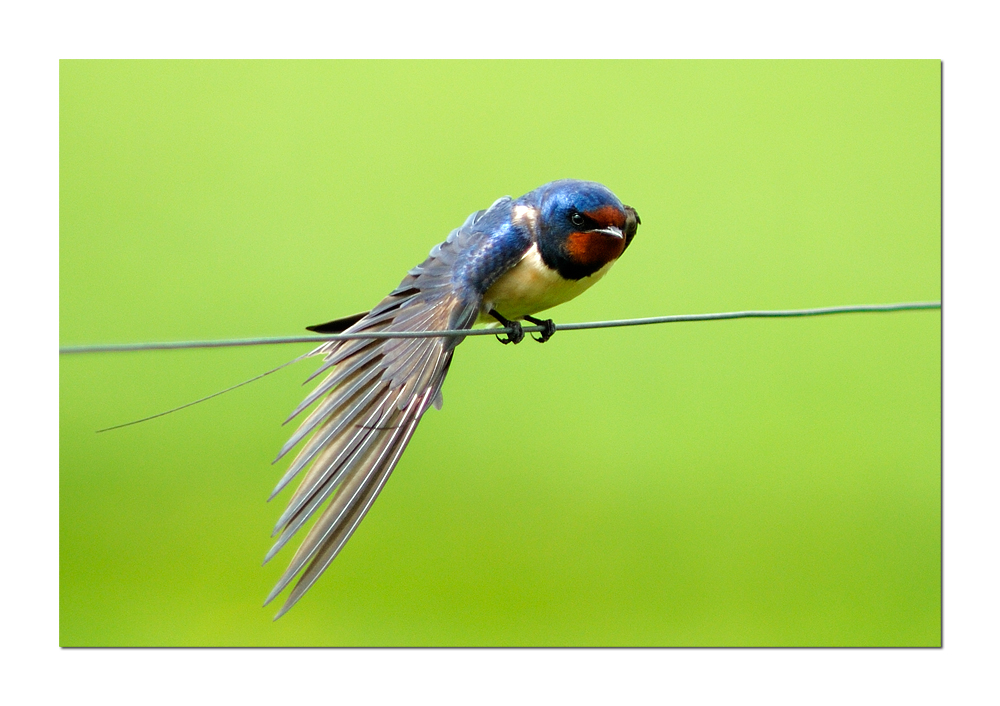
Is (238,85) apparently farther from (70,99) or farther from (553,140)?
(553,140)

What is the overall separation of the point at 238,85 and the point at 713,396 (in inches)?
64.2

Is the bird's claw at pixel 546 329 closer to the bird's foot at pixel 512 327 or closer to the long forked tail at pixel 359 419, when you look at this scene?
the bird's foot at pixel 512 327

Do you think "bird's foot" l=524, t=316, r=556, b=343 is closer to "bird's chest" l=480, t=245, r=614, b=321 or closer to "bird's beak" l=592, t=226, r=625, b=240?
"bird's chest" l=480, t=245, r=614, b=321

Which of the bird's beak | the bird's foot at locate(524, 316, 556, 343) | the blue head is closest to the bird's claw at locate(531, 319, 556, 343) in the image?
the bird's foot at locate(524, 316, 556, 343)

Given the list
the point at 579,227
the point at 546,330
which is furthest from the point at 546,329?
the point at 579,227

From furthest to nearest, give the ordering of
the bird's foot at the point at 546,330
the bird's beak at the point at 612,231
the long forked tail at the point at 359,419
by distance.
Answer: the bird's foot at the point at 546,330 → the bird's beak at the point at 612,231 → the long forked tail at the point at 359,419

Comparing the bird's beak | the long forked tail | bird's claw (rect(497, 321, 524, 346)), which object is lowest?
the long forked tail

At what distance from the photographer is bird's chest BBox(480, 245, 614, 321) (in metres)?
2.14

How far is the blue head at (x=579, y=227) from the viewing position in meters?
2.08

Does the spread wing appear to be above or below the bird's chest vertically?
below

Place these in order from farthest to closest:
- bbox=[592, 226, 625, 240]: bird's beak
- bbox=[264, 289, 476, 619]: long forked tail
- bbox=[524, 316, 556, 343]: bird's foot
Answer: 1. bbox=[524, 316, 556, 343]: bird's foot
2. bbox=[592, 226, 625, 240]: bird's beak
3. bbox=[264, 289, 476, 619]: long forked tail

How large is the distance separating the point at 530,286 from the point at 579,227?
17 centimetres

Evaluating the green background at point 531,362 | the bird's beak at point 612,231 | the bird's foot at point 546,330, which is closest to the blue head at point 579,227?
the bird's beak at point 612,231

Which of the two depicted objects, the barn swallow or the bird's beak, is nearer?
the barn swallow
